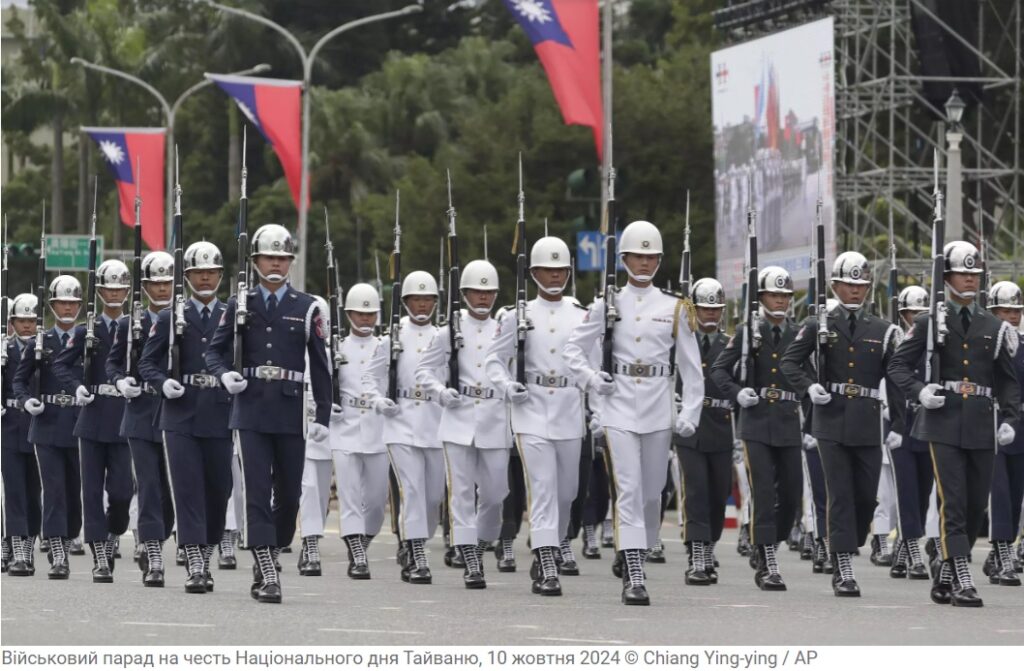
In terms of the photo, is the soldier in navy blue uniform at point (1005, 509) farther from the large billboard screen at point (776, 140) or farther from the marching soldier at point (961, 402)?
the large billboard screen at point (776, 140)

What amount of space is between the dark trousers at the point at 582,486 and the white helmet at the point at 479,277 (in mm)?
1242

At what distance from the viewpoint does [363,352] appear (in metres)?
18.8

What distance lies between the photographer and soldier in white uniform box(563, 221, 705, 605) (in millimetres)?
14688

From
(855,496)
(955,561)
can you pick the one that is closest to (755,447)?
(855,496)

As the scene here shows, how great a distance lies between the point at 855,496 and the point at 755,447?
3.60ft

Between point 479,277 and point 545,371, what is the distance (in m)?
1.59

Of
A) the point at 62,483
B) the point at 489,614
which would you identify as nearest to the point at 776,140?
the point at 62,483

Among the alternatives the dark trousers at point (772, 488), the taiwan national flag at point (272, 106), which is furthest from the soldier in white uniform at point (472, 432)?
the taiwan national flag at point (272, 106)

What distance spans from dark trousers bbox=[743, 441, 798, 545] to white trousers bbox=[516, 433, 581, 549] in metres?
1.34

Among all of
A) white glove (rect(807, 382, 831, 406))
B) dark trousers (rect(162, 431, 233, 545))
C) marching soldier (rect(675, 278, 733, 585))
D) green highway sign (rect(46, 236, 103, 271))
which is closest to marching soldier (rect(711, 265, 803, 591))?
marching soldier (rect(675, 278, 733, 585))

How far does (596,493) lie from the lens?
67.4ft

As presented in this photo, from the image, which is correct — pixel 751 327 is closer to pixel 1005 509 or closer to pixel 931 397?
pixel 1005 509

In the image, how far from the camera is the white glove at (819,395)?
1543 cm

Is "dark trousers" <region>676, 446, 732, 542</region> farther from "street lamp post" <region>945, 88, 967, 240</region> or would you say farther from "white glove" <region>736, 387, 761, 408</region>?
"street lamp post" <region>945, 88, 967, 240</region>
